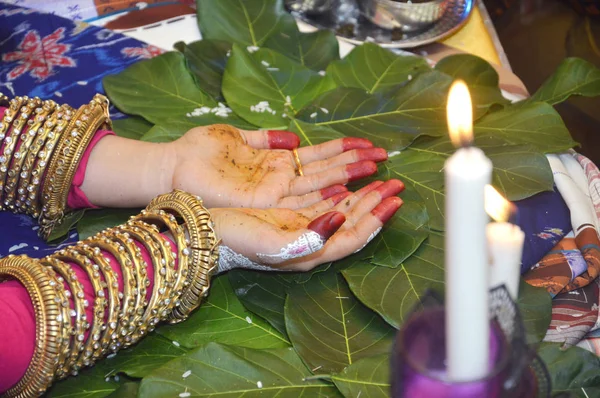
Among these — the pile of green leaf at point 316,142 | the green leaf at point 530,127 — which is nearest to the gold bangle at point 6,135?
the pile of green leaf at point 316,142

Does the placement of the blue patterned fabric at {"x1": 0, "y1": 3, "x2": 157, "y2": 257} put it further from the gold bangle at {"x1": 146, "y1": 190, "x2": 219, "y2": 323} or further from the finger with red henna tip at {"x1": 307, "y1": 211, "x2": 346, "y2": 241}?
the finger with red henna tip at {"x1": 307, "y1": 211, "x2": 346, "y2": 241}

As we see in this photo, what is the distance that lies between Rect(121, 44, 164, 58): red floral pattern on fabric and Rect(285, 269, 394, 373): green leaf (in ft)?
1.59

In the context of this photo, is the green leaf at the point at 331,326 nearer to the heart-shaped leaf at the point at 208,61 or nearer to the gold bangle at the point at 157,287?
the gold bangle at the point at 157,287

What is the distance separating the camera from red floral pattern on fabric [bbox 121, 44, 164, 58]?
107 cm

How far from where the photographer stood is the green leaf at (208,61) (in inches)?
39.4

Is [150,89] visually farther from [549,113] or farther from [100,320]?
[549,113]

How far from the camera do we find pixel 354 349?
2.26 feet

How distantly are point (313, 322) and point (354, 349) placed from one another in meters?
0.05

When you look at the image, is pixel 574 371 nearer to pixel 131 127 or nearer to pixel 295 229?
pixel 295 229

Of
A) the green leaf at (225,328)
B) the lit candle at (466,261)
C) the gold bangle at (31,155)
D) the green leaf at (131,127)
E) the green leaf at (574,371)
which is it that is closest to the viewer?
the lit candle at (466,261)

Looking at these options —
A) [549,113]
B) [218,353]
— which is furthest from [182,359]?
[549,113]

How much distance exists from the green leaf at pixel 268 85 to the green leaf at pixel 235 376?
36 centimetres

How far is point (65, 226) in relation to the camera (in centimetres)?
86

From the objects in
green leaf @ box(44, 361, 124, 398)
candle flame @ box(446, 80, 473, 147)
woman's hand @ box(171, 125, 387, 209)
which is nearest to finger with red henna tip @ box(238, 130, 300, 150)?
woman's hand @ box(171, 125, 387, 209)
